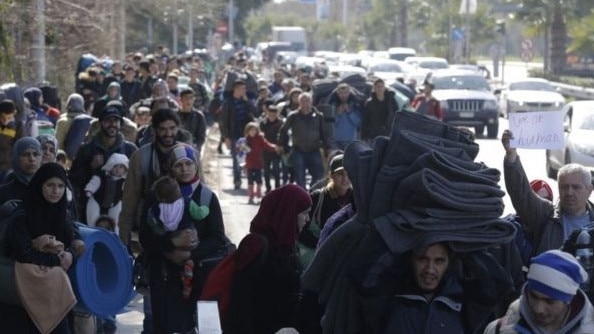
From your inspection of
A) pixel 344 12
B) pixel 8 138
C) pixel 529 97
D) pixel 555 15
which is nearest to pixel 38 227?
pixel 8 138

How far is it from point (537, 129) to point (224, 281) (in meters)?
2.44

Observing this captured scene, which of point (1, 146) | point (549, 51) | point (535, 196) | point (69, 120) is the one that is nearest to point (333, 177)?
point (535, 196)

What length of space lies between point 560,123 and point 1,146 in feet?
16.9

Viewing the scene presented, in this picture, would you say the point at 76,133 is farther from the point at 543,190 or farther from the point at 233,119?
the point at 233,119

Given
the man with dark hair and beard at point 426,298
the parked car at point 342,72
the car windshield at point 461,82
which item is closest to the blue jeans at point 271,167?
the parked car at point 342,72

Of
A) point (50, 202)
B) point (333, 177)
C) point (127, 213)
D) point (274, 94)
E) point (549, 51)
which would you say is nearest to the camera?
point (50, 202)

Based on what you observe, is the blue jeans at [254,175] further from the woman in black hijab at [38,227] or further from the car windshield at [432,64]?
the car windshield at [432,64]

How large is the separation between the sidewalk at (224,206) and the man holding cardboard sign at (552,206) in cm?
455

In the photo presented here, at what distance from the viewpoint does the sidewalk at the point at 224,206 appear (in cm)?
1260

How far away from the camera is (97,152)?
39.3 feet

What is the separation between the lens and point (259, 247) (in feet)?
24.3

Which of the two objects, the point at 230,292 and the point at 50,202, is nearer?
the point at 230,292

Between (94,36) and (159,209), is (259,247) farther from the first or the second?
(94,36)

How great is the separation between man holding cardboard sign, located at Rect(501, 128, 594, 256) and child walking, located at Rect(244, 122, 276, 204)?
45.0 feet
